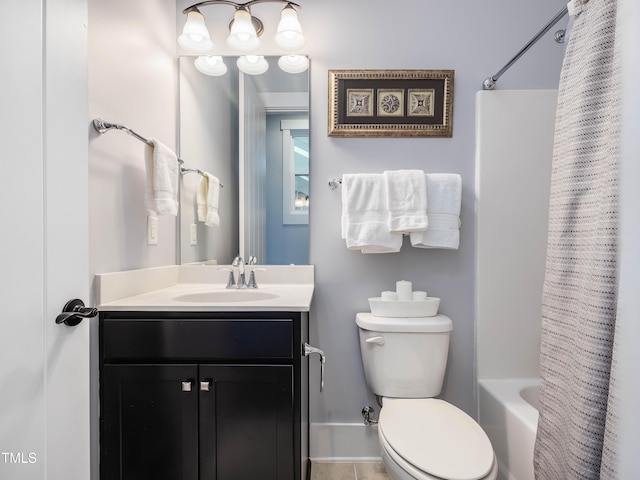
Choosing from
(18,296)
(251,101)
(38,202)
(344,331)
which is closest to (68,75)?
(38,202)

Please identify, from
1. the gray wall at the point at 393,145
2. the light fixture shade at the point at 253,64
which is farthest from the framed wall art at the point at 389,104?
the light fixture shade at the point at 253,64

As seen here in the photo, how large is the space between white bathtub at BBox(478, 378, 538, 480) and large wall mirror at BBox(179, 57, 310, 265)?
1.04 meters

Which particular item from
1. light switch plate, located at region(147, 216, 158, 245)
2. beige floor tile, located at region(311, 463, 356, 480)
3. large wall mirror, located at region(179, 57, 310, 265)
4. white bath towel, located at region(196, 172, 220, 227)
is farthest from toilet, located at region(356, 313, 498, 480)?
light switch plate, located at region(147, 216, 158, 245)

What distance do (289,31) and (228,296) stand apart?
1215 millimetres

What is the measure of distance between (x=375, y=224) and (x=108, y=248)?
3.38ft

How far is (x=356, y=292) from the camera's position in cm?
169

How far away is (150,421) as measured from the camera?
1099 mm

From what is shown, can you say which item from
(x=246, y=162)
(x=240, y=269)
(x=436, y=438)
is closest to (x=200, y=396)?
(x=240, y=269)

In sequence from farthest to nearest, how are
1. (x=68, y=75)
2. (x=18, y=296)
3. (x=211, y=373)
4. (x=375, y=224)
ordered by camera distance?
(x=375, y=224) → (x=211, y=373) → (x=68, y=75) → (x=18, y=296)

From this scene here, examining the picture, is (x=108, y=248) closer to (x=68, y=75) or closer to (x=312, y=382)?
(x=68, y=75)

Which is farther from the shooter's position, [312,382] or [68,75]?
[312,382]

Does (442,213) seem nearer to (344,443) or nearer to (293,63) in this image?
(293,63)

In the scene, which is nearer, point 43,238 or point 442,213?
point 43,238

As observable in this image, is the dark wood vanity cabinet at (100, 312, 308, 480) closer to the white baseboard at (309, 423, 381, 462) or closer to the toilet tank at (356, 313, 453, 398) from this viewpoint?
the toilet tank at (356, 313, 453, 398)
